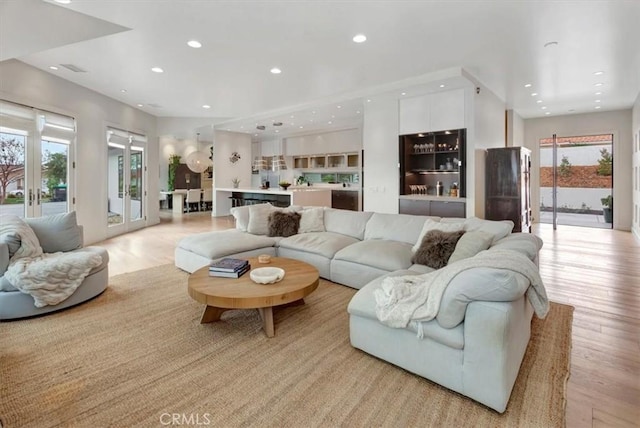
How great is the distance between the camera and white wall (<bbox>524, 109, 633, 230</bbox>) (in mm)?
8156

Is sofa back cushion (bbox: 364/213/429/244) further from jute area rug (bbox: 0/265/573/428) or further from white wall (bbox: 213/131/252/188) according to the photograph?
white wall (bbox: 213/131/252/188)

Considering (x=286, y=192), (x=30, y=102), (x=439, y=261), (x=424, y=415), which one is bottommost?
(x=424, y=415)

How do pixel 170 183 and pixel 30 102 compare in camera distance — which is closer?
pixel 30 102

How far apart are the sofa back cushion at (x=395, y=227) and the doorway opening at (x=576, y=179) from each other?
6791 mm

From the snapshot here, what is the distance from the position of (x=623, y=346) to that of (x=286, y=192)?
6520mm

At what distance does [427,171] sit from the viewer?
21.4ft

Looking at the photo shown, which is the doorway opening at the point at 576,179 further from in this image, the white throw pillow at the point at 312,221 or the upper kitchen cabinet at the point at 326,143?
A: the white throw pillow at the point at 312,221

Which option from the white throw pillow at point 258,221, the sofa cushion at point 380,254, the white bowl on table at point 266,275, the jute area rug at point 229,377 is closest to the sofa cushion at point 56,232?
the jute area rug at point 229,377

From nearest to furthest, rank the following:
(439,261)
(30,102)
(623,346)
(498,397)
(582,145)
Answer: (498,397) → (623,346) → (439,261) → (30,102) → (582,145)

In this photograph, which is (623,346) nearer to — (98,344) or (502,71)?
(98,344)

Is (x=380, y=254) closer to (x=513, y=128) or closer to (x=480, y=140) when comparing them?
(x=480, y=140)

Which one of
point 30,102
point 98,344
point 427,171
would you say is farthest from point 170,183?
point 98,344

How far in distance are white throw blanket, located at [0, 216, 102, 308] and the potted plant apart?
36.0ft

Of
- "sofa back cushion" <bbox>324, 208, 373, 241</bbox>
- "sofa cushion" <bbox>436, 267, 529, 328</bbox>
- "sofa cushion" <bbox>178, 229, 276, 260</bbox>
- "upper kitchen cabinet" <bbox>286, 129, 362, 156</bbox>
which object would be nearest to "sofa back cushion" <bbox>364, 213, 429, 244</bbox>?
"sofa back cushion" <bbox>324, 208, 373, 241</bbox>
